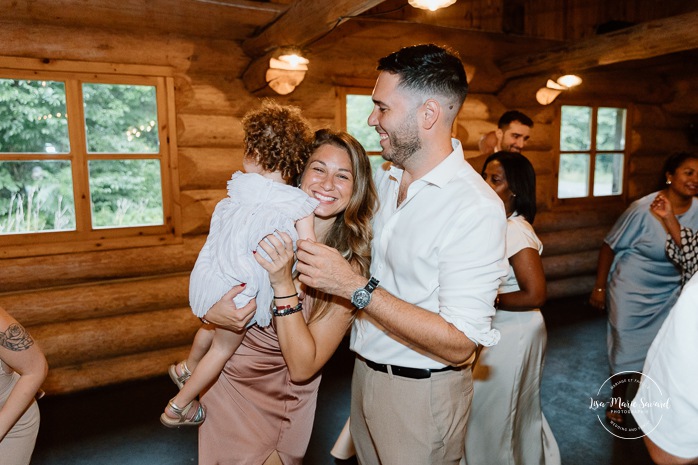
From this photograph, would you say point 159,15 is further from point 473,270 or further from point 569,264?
point 569,264

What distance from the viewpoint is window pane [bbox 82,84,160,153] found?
4.66 meters

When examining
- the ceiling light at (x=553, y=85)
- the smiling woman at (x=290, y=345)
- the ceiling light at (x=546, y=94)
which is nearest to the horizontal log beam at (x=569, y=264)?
the ceiling light at (x=546, y=94)

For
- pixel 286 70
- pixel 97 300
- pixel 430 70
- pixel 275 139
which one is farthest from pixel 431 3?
pixel 97 300

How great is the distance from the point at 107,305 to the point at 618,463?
4514 millimetres

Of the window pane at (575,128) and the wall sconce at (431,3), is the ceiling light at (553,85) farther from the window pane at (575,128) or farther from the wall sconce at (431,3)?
the wall sconce at (431,3)

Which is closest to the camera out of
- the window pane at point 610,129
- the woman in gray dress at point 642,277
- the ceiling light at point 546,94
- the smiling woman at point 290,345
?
the smiling woman at point 290,345

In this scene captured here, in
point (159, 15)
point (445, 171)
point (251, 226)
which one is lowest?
point (251, 226)

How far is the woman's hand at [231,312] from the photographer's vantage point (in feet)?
6.28

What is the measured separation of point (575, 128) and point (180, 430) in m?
6.82

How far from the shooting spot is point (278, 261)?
179cm

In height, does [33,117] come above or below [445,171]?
above

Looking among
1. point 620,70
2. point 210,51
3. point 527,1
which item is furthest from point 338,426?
point 620,70

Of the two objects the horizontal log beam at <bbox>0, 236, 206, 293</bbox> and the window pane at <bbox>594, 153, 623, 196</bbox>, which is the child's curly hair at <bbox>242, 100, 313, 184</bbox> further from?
the window pane at <bbox>594, 153, 623, 196</bbox>

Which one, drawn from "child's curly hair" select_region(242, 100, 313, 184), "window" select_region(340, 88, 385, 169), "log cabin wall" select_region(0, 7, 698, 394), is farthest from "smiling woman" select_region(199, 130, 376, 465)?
"window" select_region(340, 88, 385, 169)
